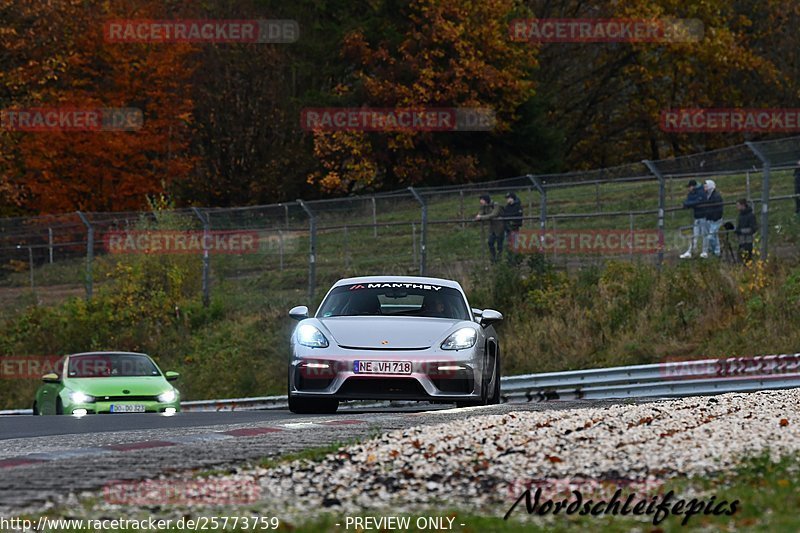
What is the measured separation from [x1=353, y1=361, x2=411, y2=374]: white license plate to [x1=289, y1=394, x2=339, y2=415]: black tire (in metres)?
0.80

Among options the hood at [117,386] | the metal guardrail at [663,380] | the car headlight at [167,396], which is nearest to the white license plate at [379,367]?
the metal guardrail at [663,380]

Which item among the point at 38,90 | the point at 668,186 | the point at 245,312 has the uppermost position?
the point at 38,90

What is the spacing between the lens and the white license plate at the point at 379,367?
15.3m

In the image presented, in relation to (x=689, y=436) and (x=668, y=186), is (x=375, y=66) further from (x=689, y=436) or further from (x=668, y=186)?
(x=689, y=436)

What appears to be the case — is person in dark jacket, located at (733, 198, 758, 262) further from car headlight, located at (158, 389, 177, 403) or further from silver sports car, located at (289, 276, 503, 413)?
silver sports car, located at (289, 276, 503, 413)

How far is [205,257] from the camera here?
33.8 meters

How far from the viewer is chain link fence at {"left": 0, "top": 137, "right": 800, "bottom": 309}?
30.8m

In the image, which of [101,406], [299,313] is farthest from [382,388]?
[101,406]

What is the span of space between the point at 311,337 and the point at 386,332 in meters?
0.78

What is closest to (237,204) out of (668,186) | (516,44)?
(516,44)

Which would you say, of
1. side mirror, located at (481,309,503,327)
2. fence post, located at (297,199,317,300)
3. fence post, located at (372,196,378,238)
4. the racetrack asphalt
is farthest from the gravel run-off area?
fence post, located at (297,199,317,300)

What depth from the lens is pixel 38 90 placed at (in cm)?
4956

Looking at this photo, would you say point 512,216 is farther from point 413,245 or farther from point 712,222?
point 712,222

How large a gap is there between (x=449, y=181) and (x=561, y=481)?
46.1m
